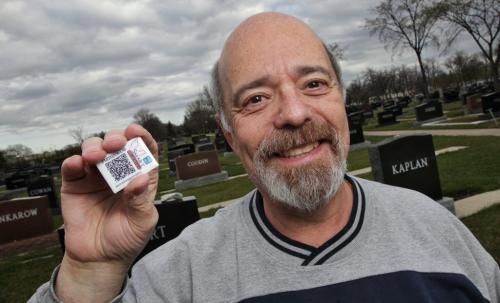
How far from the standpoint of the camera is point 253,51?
1.74m

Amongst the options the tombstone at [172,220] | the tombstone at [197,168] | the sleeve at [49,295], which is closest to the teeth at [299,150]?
the sleeve at [49,295]

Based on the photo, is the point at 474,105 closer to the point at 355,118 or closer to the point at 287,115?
the point at 355,118

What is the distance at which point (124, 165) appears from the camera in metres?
1.43

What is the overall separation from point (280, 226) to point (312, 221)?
0.14 metres

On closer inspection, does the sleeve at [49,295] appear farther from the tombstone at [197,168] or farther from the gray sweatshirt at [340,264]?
the tombstone at [197,168]

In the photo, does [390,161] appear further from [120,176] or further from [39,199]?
[39,199]

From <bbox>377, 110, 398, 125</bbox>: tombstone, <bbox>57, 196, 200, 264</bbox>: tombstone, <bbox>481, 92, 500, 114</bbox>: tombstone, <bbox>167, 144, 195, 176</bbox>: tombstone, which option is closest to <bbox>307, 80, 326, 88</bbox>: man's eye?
<bbox>57, 196, 200, 264</bbox>: tombstone

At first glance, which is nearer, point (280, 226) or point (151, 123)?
point (280, 226)

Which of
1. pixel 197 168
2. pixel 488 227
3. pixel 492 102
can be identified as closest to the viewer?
pixel 488 227

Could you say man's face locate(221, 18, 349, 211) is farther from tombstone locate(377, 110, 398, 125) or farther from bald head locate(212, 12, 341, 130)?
tombstone locate(377, 110, 398, 125)

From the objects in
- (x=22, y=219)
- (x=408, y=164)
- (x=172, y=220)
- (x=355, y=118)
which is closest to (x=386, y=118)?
(x=355, y=118)

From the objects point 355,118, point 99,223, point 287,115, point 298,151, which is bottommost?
point 355,118

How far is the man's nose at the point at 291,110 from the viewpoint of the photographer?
159 cm

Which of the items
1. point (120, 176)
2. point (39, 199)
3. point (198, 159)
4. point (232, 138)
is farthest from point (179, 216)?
point (198, 159)
